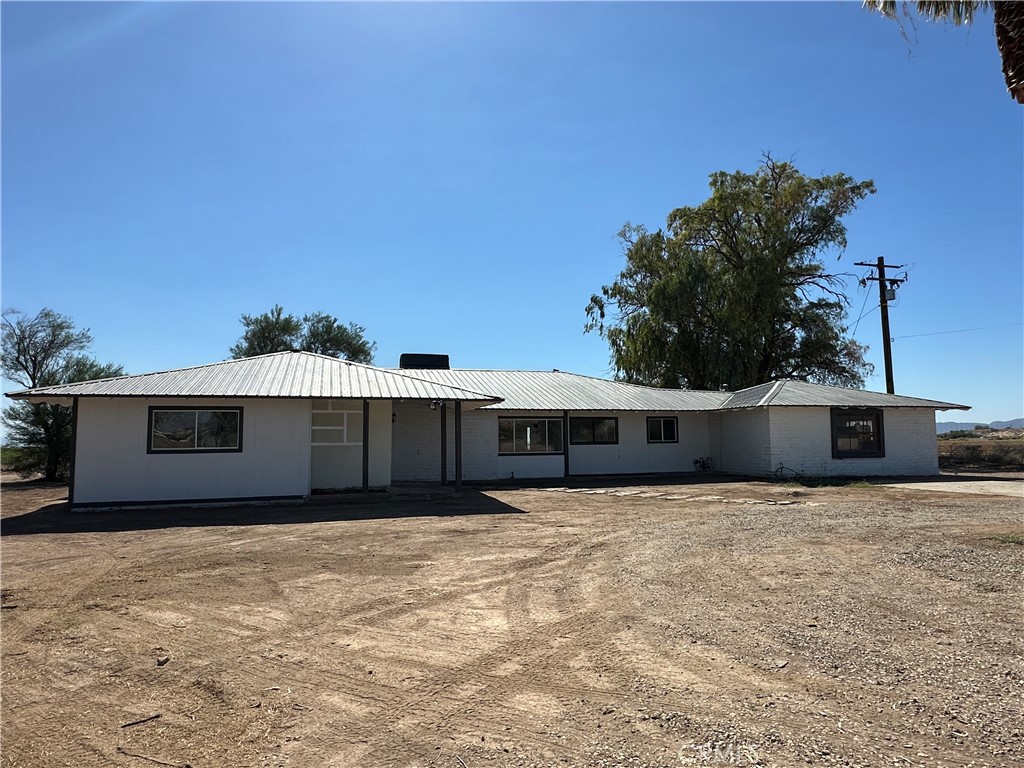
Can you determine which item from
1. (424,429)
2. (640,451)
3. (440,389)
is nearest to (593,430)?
(640,451)

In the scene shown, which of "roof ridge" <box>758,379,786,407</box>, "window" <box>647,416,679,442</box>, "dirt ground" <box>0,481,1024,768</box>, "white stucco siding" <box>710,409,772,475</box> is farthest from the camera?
"window" <box>647,416,679,442</box>

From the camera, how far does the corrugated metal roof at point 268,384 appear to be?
13.0 metres

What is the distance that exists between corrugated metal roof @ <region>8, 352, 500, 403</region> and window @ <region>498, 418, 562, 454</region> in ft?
15.6

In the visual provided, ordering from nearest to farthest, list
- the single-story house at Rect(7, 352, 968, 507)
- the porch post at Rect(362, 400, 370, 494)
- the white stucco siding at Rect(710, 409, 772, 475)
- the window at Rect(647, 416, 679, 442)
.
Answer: the single-story house at Rect(7, 352, 968, 507) < the porch post at Rect(362, 400, 370, 494) < the white stucco siding at Rect(710, 409, 772, 475) < the window at Rect(647, 416, 679, 442)

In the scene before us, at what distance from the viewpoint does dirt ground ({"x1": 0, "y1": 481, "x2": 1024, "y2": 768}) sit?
10.3 ft

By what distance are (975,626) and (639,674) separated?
2.89 m

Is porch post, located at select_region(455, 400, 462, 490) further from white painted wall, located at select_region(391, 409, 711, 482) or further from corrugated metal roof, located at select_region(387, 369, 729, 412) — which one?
corrugated metal roof, located at select_region(387, 369, 729, 412)

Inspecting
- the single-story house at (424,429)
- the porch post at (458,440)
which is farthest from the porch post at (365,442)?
the porch post at (458,440)

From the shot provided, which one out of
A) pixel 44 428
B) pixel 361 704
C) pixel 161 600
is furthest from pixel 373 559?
pixel 44 428

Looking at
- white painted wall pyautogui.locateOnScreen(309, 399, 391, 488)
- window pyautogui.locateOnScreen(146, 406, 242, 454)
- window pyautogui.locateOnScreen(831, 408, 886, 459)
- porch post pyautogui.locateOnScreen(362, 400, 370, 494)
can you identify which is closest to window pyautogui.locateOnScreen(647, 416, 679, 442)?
window pyautogui.locateOnScreen(831, 408, 886, 459)

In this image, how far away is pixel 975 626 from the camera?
4855mm

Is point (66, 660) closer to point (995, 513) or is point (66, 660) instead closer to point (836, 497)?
point (995, 513)

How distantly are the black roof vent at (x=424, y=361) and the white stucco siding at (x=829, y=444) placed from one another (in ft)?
40.8

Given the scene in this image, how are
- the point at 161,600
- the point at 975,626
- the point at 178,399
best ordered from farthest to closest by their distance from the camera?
the point at 178,399
the point at 161,600
the point at 975,626
